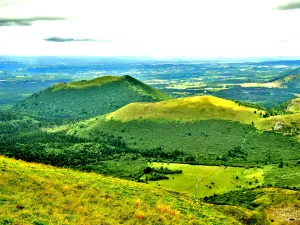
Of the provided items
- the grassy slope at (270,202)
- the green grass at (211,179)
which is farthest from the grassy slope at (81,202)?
the green grass at (211,179)

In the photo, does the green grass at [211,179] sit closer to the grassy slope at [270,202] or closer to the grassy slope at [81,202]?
the grassy slope at [270,202]

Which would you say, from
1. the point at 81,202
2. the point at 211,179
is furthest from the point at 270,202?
the point at 81,202

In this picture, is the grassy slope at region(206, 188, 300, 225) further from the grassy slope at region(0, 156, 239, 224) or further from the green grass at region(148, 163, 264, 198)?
the grassy slope at region(0, 156, 239, 224)

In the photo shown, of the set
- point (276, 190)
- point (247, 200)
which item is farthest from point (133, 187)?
point (276, 190)

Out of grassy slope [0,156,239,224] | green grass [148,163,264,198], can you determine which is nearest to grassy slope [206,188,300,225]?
green grass [148,163,264,198]

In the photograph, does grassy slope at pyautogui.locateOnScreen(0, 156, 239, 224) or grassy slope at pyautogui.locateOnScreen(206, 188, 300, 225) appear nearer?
grassy slope at pyautogui.locateOnScreen(0, 156, 239, 224)

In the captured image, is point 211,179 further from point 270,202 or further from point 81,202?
point 81,202
